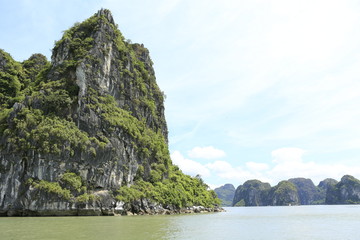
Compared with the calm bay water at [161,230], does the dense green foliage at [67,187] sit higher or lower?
higher

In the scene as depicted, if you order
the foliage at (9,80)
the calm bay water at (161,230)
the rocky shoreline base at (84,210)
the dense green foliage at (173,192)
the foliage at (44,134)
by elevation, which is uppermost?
the foliage at (9,80)

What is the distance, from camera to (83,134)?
42.1 m

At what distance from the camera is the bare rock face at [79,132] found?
37500 mm

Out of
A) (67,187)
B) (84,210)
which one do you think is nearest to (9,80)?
(67,187)

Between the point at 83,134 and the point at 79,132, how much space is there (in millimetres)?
590

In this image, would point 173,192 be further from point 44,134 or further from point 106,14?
point 106,14

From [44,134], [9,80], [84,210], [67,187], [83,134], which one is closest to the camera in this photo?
[84,210]

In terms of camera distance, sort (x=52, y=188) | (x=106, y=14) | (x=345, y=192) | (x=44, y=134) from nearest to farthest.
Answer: (x=52, y=188), (x=44, y=134), (x=106, y=14), (x=345, y=192)

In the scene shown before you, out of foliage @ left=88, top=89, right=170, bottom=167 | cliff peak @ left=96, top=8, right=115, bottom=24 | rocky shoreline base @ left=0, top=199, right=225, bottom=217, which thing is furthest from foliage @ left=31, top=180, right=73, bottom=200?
cliff peak @ left=96, top=8, right=115, bottom=24

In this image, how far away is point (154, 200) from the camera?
1861 inches

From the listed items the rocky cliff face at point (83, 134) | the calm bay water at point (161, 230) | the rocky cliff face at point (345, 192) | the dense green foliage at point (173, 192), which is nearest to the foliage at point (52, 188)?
the rocky cliff face at point (83, 134)

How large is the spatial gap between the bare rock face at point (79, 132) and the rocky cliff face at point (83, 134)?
12 cm

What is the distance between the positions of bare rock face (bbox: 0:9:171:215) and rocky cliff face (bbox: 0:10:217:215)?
0.12m

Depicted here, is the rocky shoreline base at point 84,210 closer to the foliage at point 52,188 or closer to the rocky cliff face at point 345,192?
the foliage at point 52,188
